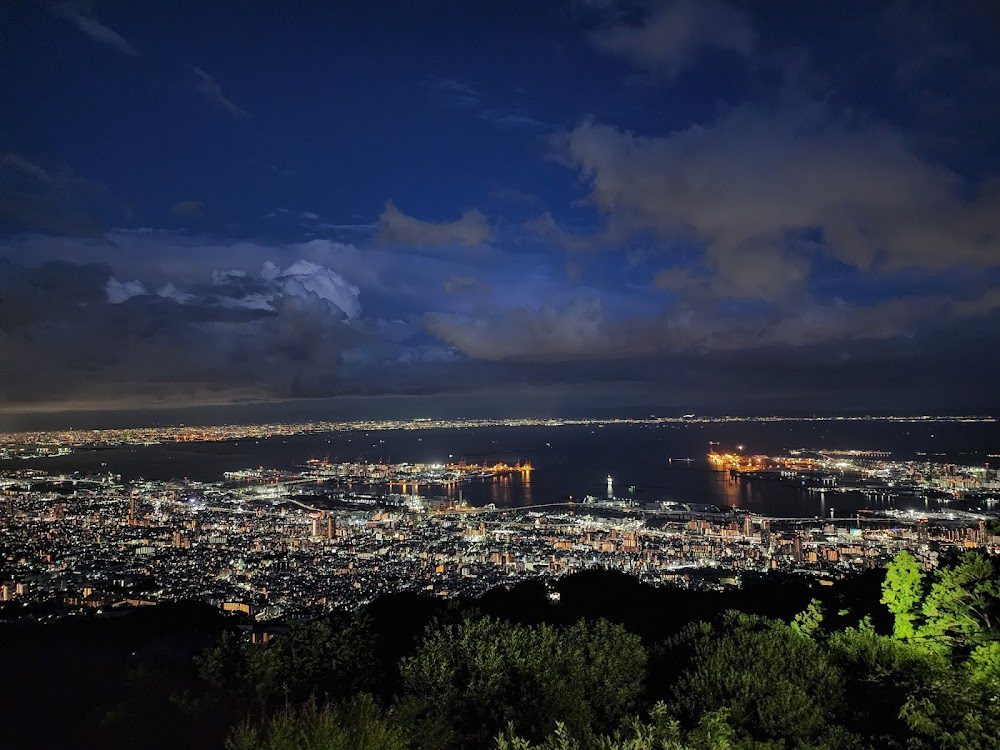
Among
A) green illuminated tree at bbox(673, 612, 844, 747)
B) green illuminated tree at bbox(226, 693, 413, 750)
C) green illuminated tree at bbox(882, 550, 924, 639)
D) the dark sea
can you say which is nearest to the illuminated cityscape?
green illuminated tree at bbox(882, 550, 924, 639)

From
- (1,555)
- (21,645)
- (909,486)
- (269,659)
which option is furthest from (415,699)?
(909,486)

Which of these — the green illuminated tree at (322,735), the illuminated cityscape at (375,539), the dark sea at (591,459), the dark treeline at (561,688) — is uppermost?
the green illuminated tree at (322,735)

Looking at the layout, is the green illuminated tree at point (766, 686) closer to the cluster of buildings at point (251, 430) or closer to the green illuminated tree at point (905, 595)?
the green illuminated tree at point (905, 595)

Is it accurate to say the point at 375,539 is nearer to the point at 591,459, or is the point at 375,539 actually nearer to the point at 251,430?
the point at 591,459

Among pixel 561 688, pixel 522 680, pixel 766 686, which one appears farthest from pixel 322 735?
pixel 766 686

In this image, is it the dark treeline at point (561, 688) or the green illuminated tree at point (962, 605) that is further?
the green illuminated tree at point (962, 605)

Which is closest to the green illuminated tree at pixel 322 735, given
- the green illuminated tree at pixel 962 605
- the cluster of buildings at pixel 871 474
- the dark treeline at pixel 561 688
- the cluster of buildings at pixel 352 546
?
the dark treeline at pixel 561 688

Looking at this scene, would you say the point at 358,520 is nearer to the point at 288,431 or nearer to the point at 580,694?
the point at 580,694
